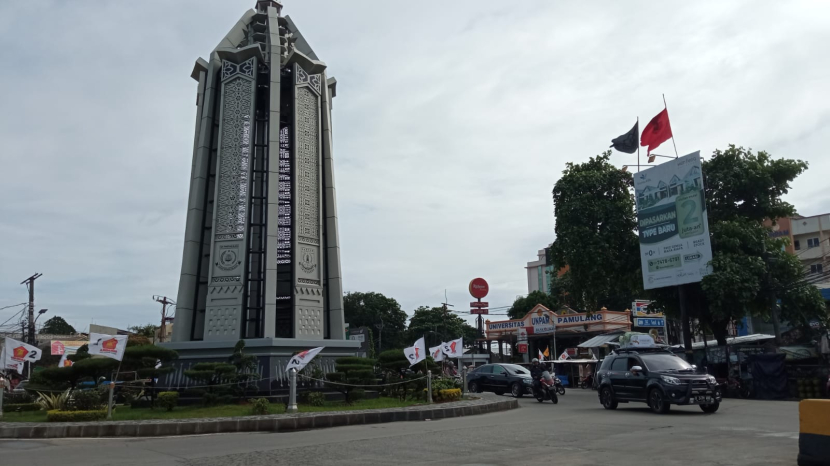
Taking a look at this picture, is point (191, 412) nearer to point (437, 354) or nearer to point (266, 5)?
point (437, 354)

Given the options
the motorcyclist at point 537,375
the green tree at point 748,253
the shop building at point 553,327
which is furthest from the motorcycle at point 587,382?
the motorcyclist at point 537,375

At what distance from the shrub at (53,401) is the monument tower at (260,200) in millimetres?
4640

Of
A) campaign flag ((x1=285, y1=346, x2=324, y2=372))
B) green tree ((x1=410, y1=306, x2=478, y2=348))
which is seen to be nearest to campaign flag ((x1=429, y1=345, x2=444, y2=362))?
campaign flag ((x1=285, y1=346, x2=324, y2=372))

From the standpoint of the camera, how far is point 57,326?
298 ft

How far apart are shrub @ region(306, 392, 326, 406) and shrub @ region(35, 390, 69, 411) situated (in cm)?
595

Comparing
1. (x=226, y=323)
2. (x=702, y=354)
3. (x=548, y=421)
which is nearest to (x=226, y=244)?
(x=226, y=323)

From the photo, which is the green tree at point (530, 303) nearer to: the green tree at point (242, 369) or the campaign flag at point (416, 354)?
the campaign flag at point (416, 354)

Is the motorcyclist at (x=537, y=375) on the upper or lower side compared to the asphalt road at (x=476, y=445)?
upper

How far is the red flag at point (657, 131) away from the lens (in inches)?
1178

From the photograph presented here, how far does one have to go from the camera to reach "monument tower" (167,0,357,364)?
22453mm

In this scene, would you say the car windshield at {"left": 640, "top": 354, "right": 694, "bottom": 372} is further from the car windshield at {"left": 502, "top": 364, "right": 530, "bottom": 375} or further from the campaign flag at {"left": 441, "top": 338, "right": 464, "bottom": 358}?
the car windshield at {"left": 502, "top": 364, "right": 530, "bottom": 375}

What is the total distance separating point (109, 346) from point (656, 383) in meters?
13.8

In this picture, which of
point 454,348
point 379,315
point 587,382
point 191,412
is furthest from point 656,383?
point 379,315

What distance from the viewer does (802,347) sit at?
24156mm
